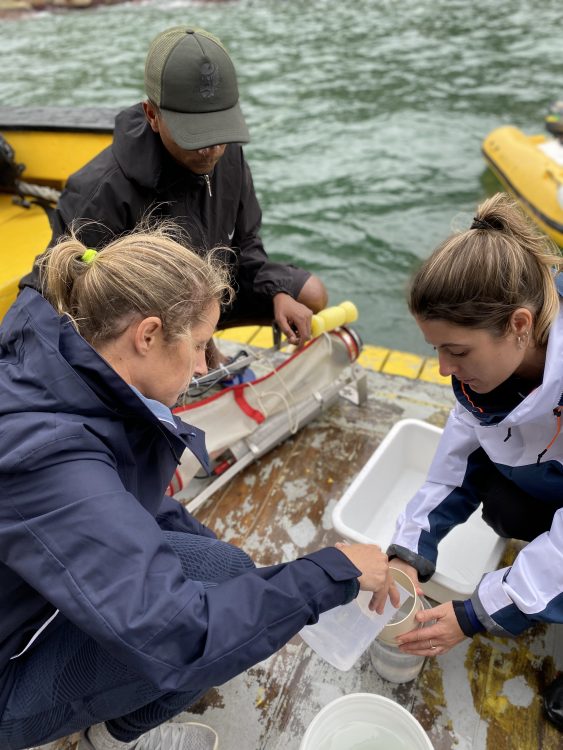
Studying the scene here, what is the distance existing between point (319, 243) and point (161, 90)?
4.10m

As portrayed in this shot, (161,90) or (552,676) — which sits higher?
(161,90)

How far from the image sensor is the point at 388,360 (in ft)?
10.5

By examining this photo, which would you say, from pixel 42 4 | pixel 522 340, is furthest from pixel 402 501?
pixel 42 4

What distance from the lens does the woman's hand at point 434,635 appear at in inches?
61.7

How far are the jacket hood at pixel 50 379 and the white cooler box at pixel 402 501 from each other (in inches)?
39.1

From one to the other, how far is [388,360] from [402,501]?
3.16 ft

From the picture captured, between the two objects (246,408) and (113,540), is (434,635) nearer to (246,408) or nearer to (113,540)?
(113,540)

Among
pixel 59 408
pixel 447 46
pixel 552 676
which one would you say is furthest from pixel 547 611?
pixel 447 46

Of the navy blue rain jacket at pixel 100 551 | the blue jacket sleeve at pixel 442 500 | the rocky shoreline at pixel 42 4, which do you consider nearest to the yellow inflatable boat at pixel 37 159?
the navy blue rain jacket at pixel 100 551

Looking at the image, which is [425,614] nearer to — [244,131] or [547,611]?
[547,611]

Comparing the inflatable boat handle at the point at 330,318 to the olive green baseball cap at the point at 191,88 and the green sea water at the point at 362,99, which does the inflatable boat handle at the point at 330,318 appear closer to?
the green sea water at the point at 362,99

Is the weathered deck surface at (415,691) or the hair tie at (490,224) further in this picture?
the weathered deck surface at (415,691)

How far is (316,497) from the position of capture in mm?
2373

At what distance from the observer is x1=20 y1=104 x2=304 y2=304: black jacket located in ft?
7.14
